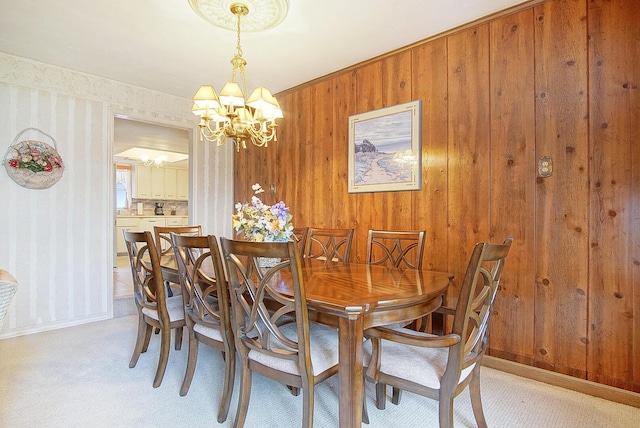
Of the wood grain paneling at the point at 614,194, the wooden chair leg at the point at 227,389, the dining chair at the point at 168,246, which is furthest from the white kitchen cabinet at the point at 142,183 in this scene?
the wood grain paneling at the point at 614,194

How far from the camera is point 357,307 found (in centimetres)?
130

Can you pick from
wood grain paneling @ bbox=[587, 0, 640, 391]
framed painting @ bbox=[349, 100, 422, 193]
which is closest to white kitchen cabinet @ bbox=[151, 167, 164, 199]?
framed painting @ bbox=[349, 100, 422, 193]

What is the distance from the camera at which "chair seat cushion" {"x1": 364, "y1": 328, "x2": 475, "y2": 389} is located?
1.39 metres

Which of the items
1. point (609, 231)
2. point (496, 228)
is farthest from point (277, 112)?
point (609, 231)

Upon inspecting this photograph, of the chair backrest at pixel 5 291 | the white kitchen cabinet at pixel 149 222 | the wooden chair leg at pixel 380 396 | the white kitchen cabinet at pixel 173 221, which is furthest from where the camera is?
the white kitchen cabinet at pixel 173 221

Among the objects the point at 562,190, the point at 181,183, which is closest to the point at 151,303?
the point at 562,190

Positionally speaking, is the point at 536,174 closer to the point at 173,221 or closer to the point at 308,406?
the point at 308,406

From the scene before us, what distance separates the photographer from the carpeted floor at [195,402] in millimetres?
1765

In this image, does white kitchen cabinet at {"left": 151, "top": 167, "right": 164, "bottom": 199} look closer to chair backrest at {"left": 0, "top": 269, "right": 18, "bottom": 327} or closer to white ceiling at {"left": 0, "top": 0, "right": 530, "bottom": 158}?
white ceiling at {"left": 0, "top": 0, "right": 530, "bottom": 158}

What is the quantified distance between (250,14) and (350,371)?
2.34 meters

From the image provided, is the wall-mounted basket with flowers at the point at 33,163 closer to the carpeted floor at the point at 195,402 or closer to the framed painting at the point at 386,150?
the carpeted floor at the point at 195,402

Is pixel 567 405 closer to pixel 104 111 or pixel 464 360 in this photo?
pixel 464 360

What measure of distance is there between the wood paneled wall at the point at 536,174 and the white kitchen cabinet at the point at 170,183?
6.83 meters

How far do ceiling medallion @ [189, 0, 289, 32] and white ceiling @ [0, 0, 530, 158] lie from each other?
68 mm
